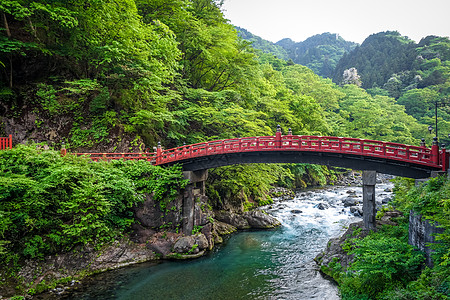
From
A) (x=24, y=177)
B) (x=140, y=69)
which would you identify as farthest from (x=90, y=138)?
(x=24, y=177)

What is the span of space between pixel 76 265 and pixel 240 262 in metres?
9.04

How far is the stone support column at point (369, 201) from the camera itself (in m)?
15.4

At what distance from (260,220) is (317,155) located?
8.50 metres

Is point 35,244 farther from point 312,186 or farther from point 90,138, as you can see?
point 312,186

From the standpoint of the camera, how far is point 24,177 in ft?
44.1

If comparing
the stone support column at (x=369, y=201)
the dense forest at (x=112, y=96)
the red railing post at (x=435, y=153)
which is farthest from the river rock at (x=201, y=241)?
the red railing post at (x=435, y=153)

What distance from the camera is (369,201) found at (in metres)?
15.7

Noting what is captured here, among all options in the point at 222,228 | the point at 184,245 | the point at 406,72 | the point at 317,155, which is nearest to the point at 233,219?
the point at 222,228

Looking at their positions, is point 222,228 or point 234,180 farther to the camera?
point 234,180

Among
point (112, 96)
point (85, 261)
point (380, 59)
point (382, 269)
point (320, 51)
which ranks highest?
point (320, 51)

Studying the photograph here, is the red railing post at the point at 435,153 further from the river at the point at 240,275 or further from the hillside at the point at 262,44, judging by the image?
the hillside at the point at 262,44

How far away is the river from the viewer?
13.2m

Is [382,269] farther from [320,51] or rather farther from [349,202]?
[320,51]

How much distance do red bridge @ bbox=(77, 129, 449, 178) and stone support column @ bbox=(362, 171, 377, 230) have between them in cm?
52
